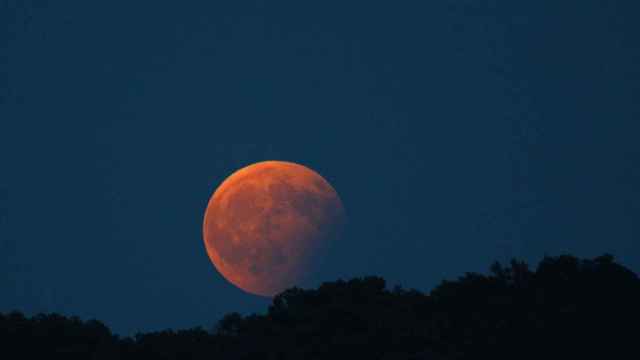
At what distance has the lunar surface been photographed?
93.7 meters

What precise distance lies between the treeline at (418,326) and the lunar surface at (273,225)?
1763 inches

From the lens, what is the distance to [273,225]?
93.2 meters

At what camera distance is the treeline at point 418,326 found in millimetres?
43031

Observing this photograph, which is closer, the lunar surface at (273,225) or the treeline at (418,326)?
the treeline at (418,326)

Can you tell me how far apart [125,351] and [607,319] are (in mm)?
16102

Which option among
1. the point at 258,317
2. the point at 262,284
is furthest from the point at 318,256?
the point at 258,317

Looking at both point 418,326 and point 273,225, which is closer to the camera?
point 418,326

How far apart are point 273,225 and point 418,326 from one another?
4993 cm

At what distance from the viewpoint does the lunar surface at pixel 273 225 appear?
9369cm

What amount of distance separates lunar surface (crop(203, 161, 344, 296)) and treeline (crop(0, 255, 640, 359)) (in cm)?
4479

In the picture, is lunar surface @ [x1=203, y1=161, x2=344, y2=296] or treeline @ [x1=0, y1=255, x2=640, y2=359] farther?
lunar surface @ [x1=203, y1=161, x2=344, y2=296]

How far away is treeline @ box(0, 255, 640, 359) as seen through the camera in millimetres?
43031

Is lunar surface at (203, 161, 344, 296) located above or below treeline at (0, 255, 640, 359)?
above

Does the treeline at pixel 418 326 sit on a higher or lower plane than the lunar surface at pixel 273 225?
lower
